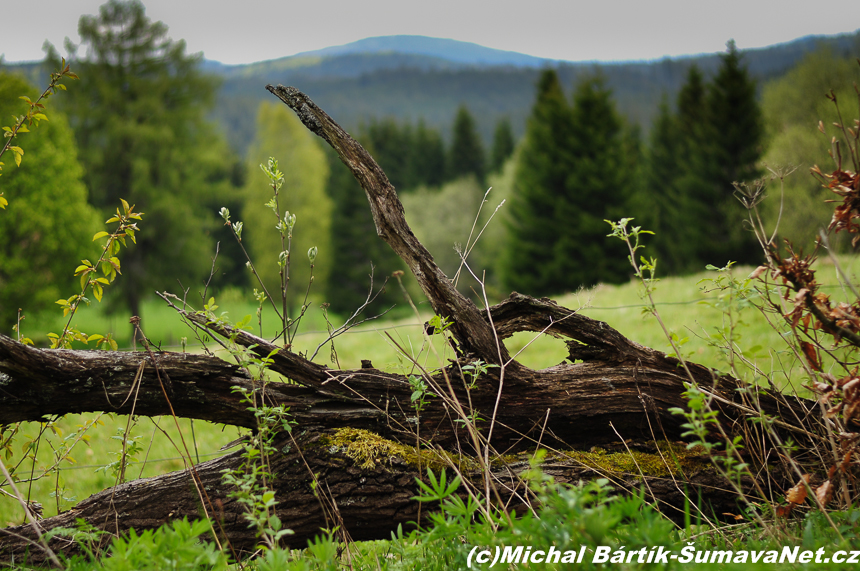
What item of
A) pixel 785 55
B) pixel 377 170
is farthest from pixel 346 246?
pixel 785 55

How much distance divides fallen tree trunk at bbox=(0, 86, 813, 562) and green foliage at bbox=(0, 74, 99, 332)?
12306 millimetres

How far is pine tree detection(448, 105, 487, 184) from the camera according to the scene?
45281 mm

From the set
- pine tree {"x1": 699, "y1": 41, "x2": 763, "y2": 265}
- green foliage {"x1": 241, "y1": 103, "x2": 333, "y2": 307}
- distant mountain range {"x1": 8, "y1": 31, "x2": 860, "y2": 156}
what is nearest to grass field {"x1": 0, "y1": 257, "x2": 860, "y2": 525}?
pine tree {"x1": 699, "y1": 41, "x2": 763, "y2": 265}

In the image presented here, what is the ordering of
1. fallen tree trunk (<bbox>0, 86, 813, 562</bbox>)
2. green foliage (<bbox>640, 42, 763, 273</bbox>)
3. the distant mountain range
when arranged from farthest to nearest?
the distant mountain range → green foliage (<bbox>640, 42, 763, 273</bbox>) → fallen tree trunk (<bbox>0, 86, 813, 562</bbox>)

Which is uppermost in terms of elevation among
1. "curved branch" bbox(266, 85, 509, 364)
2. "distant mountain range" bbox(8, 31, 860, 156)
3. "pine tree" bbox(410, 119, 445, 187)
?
"distant mountain range" bbox(8, 31, 860, 156)

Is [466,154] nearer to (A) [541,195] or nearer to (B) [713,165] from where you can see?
(A) [541,195]

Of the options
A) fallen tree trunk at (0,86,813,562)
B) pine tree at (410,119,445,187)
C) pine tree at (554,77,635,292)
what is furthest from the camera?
pine tree at (410,119,445,187)

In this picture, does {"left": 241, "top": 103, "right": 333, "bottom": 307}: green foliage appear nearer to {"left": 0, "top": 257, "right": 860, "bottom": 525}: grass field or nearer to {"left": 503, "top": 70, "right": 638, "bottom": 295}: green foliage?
{"left": 503, "top": 70, "right": 638, "bottom": 295}: green foliage

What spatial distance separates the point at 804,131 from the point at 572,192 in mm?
11481

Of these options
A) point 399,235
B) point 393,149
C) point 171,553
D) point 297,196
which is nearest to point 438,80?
point 393,149

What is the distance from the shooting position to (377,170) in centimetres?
307

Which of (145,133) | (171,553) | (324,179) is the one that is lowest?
(171,553)

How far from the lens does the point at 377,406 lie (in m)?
3.00

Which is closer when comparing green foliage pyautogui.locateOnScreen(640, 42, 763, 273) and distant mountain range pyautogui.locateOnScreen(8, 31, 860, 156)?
green foliage pyautogui.locateOnScreen(640, 42, 763, 273)
